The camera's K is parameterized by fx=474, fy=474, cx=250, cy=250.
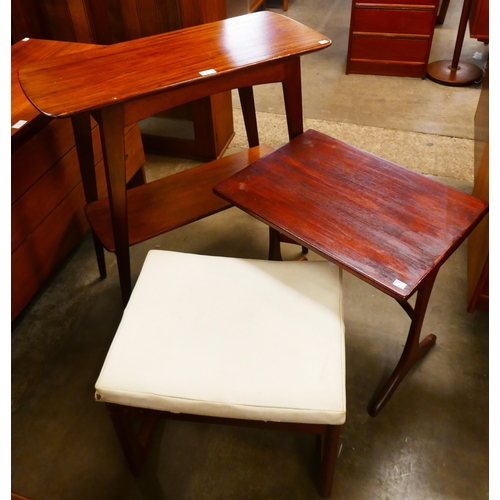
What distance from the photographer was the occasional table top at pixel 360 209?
104 centimetres

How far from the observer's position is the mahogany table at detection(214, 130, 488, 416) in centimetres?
104

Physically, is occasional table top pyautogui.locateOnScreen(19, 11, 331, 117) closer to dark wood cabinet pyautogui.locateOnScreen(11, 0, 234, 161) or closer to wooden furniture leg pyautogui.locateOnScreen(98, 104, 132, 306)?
wooden furniture leg pyautogui.locateOnScreen(98, 104, 132, 306)

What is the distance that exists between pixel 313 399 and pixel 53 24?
6.73ft

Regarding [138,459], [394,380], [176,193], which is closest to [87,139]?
[176,193]

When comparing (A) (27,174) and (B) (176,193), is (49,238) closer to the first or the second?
(A) (27,174)

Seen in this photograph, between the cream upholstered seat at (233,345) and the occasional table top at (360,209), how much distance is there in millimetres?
108

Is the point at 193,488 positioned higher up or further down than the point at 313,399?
further down

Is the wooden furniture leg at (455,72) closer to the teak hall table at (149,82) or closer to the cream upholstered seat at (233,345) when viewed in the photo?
the teak hall table at (149,82)

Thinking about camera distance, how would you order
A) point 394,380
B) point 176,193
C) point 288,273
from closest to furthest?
point 288,273 → point 394,380 → point 176,193

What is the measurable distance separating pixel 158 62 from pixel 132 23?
934 millimetres

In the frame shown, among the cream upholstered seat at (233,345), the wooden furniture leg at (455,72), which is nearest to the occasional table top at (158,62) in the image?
the cream upholstered seat at (233,345)

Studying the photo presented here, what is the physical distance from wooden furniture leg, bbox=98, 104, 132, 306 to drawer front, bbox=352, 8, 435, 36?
225 centimetres

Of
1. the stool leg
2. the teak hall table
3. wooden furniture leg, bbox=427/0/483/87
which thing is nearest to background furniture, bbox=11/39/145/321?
the teak hall table

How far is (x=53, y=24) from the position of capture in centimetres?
214
